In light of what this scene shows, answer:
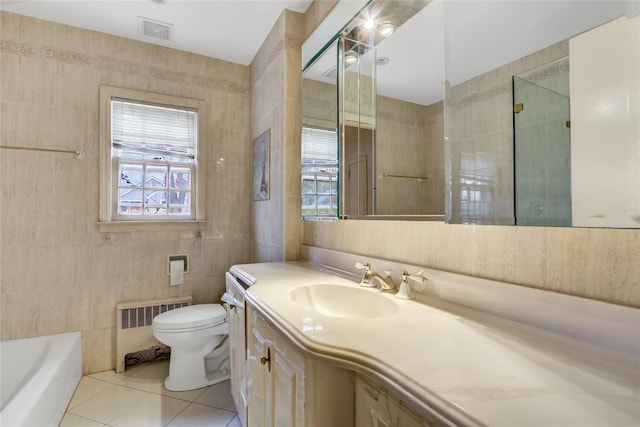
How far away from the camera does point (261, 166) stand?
2.38 meters

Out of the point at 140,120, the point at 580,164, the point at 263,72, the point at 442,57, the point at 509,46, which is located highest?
the point at 263,72

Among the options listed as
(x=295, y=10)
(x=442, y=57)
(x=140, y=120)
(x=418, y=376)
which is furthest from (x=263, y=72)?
(x=418, y=376)

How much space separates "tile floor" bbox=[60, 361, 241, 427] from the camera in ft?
5.47

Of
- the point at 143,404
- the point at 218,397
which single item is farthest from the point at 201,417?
the point at 143,404

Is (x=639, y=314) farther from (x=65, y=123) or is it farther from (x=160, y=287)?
(x=65, y=123)

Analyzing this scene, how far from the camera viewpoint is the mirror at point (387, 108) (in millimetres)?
1135

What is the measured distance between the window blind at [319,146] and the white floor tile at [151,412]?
1.69 m

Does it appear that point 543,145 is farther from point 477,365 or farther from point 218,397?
point 218,397

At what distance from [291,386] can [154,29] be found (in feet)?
8.19

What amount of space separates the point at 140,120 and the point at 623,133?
2701 mm

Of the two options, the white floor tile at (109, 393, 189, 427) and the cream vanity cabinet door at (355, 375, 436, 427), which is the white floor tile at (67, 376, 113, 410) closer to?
the white floor tile at (109, 393, 189, 427)

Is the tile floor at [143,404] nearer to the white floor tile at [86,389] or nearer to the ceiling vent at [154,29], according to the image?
the white floor tile at [86,389]

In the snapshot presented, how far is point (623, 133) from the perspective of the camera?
62 centimetres

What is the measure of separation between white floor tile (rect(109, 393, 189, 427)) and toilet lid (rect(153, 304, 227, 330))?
1.44 feet
